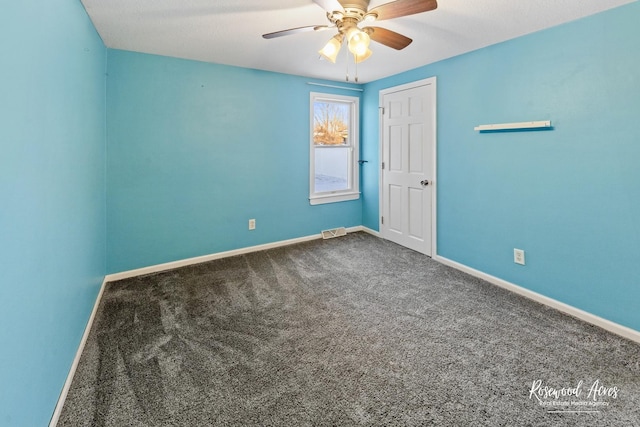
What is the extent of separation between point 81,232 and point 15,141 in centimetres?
121

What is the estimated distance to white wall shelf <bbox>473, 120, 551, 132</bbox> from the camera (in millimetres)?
2633

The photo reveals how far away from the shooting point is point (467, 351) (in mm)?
2086

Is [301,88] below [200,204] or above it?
above

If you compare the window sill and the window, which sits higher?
the window

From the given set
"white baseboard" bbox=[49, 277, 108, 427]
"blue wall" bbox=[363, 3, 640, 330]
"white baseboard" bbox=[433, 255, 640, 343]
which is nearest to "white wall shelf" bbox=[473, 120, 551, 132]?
"blue wall" bbox=[363, 3, 640, 330]

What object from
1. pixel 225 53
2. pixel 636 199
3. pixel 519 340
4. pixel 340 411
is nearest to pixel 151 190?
pixel 225 53

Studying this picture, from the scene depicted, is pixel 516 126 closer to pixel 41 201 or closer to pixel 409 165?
pixel 409 165

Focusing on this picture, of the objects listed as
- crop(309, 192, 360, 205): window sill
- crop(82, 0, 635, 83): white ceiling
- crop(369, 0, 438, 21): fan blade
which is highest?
crop(82, 0, 635, 83): white ceiling

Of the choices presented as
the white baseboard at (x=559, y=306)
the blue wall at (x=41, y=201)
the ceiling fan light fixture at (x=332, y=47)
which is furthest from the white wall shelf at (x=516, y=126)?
the blue wall at (x=41, y=201)

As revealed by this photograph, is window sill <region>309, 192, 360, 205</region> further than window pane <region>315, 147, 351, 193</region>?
No

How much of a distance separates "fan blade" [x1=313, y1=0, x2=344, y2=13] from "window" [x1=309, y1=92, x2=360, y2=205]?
252 cm

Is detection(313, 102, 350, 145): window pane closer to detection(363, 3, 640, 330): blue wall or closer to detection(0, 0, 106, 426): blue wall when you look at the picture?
detection(363, 3, 640, 330): blue wall

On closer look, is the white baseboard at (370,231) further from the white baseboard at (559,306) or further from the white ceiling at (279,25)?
the white ceiling at (279,25)

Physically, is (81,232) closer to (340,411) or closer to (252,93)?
(340,411)
